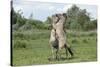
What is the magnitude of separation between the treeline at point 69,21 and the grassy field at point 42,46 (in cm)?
6

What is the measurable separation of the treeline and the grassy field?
0.06 metres

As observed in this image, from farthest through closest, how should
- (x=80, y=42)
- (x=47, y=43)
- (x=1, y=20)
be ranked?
(x=80, y=42)
(x=47, y=43)
(x=1, y=20)

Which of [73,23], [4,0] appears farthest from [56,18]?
[4,0]

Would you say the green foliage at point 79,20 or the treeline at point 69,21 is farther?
the green foliage at point 79,20

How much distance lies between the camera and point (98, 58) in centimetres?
292

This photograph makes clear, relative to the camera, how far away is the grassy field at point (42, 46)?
2518 millimetres

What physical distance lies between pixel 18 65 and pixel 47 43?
0.46 m

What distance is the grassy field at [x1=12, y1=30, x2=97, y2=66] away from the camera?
2518mm

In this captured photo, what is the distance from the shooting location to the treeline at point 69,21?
2517 mm

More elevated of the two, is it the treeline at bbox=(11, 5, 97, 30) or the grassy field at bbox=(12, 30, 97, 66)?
the treeline at bbox=(11, 5, 97, 30)

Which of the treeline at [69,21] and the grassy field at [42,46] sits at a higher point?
the treeline at [69,21]

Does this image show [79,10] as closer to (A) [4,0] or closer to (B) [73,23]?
(B) [73,23]

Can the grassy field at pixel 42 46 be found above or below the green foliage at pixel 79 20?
below

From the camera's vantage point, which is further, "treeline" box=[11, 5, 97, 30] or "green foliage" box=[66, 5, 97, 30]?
"green foliage" box=[66, 5, 97, 30]
